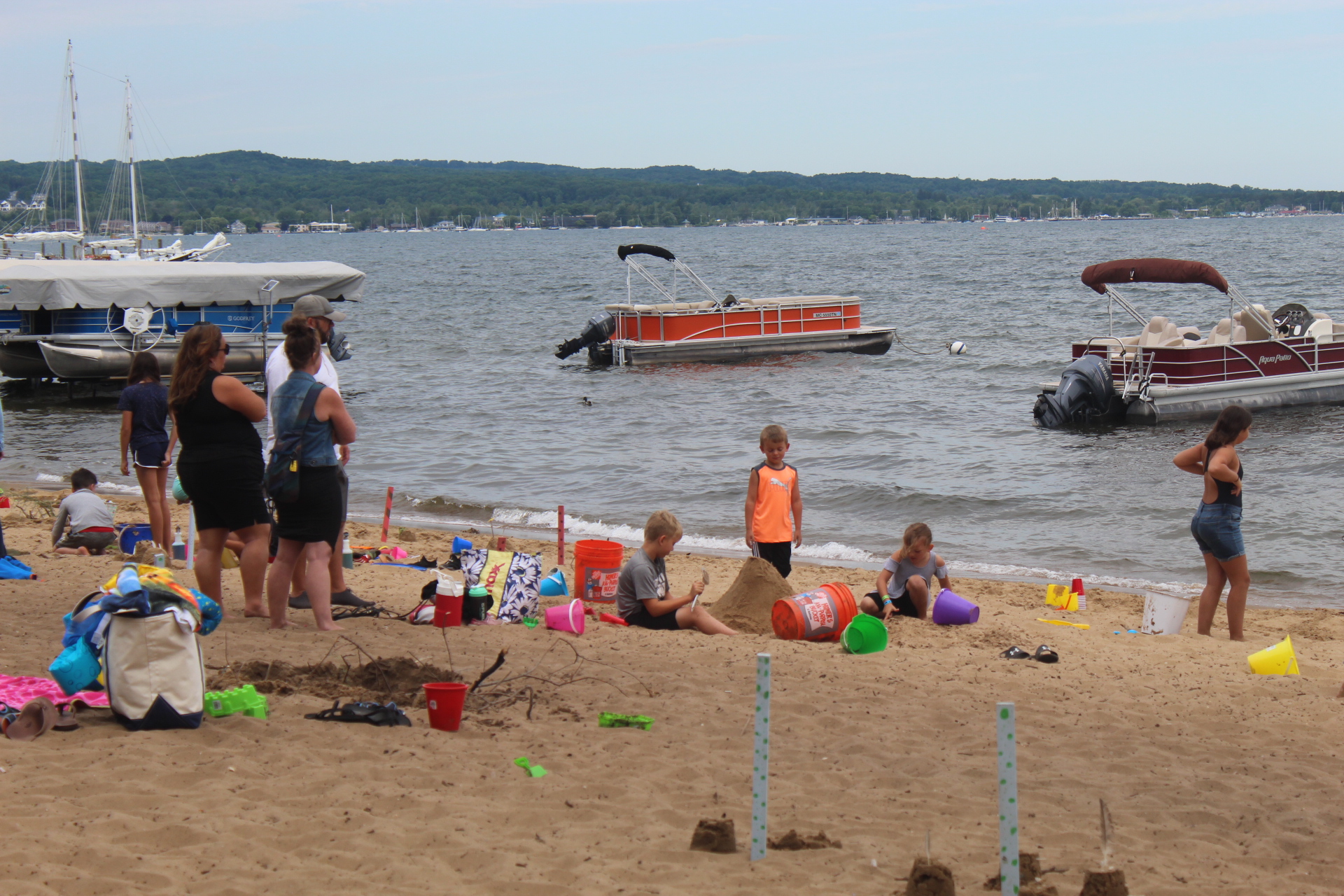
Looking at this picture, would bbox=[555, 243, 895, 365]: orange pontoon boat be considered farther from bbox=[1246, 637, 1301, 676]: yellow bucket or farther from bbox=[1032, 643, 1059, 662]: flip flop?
bbox=[1246, 637, 1301, 676]: yellow bucket

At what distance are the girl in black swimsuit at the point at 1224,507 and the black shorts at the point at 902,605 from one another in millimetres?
1882

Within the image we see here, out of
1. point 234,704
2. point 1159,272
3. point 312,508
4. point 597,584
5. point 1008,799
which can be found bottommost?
point 597,584

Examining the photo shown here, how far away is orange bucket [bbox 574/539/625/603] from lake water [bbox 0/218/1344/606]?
4199 millimetres

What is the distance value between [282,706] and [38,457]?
15.1m

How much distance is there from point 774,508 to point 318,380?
327 cm

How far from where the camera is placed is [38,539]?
10.3 metres

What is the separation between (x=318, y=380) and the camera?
6.26m

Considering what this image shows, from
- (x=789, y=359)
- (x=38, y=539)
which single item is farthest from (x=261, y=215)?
(x=38, y=539)

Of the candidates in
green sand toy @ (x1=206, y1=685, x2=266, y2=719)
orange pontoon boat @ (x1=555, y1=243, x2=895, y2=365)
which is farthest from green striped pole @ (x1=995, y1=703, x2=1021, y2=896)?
orange pontoon boat @ (x1=555, y1=243, x2=895, y2=365)

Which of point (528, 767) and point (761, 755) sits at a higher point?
point (761, 755)

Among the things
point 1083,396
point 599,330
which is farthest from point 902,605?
point 599,330

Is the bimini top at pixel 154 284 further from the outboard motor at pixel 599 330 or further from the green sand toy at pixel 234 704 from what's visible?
the green sand toy at pixel 234 704

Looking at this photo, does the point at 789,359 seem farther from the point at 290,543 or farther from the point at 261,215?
the point at 261,215

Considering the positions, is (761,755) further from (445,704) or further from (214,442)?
(214,442)
